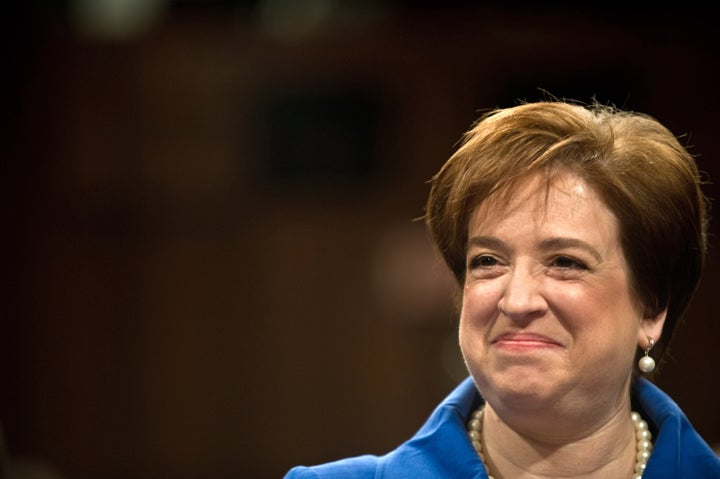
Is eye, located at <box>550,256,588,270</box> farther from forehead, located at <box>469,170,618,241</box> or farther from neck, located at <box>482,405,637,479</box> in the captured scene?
neck, located at <box>482,405,637,479</box>

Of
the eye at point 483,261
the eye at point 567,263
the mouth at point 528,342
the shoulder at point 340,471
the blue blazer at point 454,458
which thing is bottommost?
the shoulder at point 340,471

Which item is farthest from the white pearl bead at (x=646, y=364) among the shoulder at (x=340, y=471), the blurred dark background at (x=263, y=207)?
the blurred dark background at (x=263, y=207)

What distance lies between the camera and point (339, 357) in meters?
6.28

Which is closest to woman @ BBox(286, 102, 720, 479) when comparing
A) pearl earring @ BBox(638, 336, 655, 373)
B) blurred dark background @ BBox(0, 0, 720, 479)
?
pearl earring @ BBox(638, 336, 655, 373)

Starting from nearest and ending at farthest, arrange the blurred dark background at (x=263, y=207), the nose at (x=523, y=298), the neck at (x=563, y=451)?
the nose at (x=523, y=298)
the neck at (x=563, y=451)
the blurred dark background at (x=263, y=207)

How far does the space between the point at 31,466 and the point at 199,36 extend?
245 cm

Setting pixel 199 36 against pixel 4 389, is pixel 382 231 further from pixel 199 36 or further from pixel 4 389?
pixel 4 389

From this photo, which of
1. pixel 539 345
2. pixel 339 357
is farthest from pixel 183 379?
pixel 539 345

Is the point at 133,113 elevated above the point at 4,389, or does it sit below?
above

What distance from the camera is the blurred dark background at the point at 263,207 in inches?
247

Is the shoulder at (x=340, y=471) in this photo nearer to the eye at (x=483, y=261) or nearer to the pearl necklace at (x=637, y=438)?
the pearl necklace at (x=637, y=438)

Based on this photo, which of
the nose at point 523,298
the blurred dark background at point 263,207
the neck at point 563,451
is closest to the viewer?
the nose at point 523,298

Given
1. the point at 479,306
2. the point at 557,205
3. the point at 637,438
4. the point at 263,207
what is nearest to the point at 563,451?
the point at 637,438

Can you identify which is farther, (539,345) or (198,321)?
(198,321)
